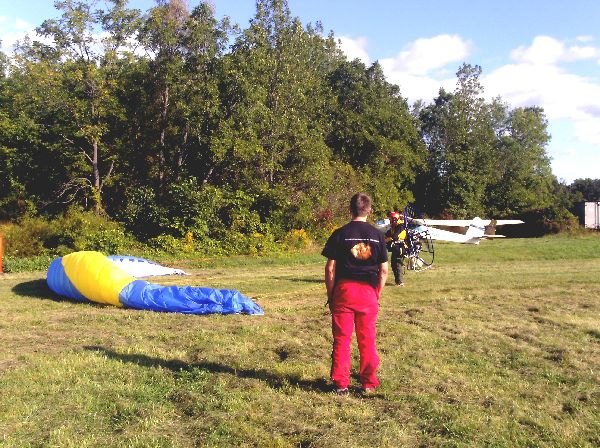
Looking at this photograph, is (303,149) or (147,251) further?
(303,149)

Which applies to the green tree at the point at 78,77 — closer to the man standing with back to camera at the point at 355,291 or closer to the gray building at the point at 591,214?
the man standing with back to camera at the point at 355,291

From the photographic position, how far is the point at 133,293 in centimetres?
979

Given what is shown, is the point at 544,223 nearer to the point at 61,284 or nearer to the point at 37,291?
the point at 37,291

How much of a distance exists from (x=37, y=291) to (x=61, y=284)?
155cm

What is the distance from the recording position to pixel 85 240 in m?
21.1

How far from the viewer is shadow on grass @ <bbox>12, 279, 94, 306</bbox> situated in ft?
36.9

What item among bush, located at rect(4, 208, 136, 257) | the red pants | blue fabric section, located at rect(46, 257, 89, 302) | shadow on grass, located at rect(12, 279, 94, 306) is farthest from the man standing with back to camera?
bush, located at rect(4, 208, 136, 257)

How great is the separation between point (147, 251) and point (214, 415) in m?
17.5

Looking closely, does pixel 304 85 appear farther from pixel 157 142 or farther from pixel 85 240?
pixel 85 240

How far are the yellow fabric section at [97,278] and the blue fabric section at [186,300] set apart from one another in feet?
0.83

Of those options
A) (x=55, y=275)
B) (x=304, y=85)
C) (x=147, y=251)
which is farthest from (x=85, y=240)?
(x=304, y=85)

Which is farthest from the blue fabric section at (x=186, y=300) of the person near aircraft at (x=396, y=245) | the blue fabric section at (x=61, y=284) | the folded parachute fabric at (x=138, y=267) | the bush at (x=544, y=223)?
the bush at (x=544, y=223)

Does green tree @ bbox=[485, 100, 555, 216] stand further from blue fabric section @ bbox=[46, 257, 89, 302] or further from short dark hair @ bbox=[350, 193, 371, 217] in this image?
short dark hair @ bbox=[350, 193, 371, 217]

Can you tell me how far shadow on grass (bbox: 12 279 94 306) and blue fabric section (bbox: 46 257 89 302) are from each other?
0.37 ft
